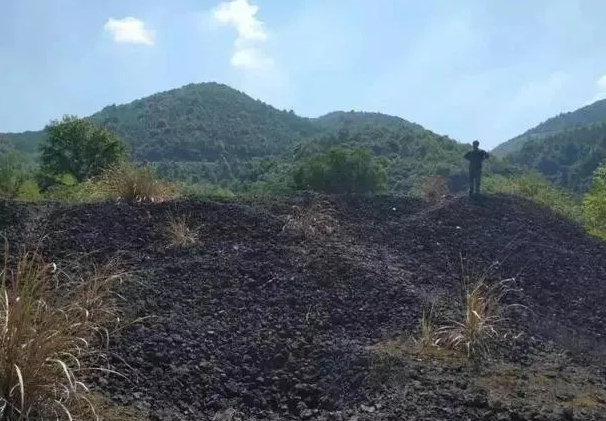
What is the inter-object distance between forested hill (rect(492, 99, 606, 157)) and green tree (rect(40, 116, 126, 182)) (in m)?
72.5

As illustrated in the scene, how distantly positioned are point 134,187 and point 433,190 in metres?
5.22

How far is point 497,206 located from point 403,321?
604cm

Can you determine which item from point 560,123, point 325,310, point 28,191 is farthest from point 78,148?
point 560,123

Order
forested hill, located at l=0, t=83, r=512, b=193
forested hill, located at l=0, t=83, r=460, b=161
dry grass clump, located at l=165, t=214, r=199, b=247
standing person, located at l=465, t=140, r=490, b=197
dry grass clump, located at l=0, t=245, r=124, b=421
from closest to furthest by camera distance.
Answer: dry grass clump, located at l=0, t=245, r=124, b=421
dry grass clump, located at l=165, t=214, r=199, b=247
standing person, located at l=465, t=140, r=490, b=197
forested hill, located at l=0, t=83, r=512, b=193
forested hill, located at l=0, t=83, r=460, b=161

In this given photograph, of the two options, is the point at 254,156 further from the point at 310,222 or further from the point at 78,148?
the point at 310,222

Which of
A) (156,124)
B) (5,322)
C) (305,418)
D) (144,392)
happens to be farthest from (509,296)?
(156,124)

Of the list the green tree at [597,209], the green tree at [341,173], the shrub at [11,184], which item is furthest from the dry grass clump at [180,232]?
the green tree at [341,173]

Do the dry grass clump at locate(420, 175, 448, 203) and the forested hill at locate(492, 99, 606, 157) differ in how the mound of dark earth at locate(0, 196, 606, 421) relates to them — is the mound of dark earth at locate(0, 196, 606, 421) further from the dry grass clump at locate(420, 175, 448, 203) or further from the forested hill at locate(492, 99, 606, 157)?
the forested hill at locate(492, 99, 606, 157)

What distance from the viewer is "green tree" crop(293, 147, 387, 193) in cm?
2566

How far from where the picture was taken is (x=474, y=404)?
412cm

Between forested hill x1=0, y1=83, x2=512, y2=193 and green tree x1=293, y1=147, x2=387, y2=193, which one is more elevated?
forested hill x1=0, y1=83, x2=512, y2=193

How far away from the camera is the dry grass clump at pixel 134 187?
8.95 meters

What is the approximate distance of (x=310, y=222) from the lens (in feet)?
27.4

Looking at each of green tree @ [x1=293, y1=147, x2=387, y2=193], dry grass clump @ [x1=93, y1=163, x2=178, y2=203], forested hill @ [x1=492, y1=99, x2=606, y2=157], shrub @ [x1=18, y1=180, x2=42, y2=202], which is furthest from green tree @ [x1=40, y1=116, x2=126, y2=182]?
forested hill @ [x1=492, y1=99, x2=606, y2=157]
